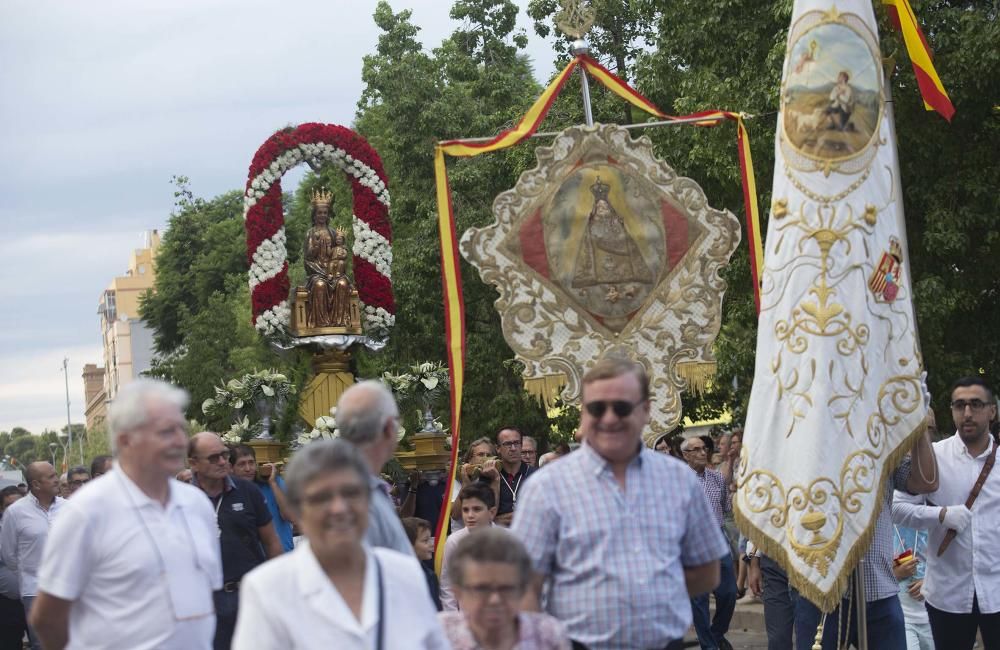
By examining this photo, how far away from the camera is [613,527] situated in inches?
212

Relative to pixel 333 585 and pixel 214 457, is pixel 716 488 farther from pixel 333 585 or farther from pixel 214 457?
pixel 333 585

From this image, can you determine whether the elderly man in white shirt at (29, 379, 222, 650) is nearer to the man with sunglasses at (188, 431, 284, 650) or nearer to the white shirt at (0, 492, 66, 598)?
the man with sunglasses at (188, 431, 284, 650)

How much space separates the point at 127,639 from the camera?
18.9ft

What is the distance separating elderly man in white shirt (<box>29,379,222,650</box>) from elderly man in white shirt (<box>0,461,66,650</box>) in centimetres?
841

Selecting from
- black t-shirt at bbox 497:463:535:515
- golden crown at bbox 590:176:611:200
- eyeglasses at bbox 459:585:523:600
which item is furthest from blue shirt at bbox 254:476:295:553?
eyeglasses at bbox 459:585:523:600

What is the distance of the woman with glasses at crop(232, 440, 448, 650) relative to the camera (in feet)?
14.1

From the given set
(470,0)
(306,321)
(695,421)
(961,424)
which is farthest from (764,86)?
(470,0)

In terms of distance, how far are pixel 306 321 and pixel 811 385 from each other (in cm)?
1251

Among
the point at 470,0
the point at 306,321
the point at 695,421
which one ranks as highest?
the point at 470,0

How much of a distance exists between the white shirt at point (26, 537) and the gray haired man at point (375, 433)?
910 cm

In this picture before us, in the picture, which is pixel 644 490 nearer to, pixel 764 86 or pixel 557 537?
pixel 557 537

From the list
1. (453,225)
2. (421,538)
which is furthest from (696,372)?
(421,538)

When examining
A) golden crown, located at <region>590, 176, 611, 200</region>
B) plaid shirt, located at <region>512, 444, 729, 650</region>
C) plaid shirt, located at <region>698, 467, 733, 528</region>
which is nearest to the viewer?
plaid shirt, located at <region>512, 444, 729, 650</region>

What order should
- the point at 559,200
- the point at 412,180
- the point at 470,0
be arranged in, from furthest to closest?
the point at 470,0 < the point at 412,180 < the point at 559,200
